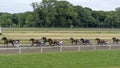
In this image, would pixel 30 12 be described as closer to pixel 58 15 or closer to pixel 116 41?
pixel 58 15

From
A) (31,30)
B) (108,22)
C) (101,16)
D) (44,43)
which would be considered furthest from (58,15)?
(44,43)

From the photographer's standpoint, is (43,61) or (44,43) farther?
(44,43)

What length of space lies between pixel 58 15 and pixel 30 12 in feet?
21.9

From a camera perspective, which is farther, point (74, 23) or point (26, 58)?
point (74, 23)

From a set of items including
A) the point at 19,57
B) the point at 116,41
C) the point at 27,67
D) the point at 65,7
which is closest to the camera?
the point at 27,67

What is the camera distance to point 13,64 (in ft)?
67.1

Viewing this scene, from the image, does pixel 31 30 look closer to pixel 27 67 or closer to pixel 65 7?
pixel 65 7

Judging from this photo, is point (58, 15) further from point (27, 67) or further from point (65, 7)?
point (27, 67)

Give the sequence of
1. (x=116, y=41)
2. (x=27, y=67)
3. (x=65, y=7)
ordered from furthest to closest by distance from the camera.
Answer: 1. (x=65, y=7)
2. (x=116, y=41)
3. (x=27, y=67)

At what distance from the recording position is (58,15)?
89062 millimetres

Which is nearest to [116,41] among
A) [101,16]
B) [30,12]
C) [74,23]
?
[74,23]

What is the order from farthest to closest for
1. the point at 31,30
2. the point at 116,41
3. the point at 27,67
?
the point at 31,30
the point at 116,41
the point at 27,67

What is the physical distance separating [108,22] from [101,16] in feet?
42.0

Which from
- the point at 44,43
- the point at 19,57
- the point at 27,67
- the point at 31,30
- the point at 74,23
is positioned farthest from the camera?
the point at 74,23
